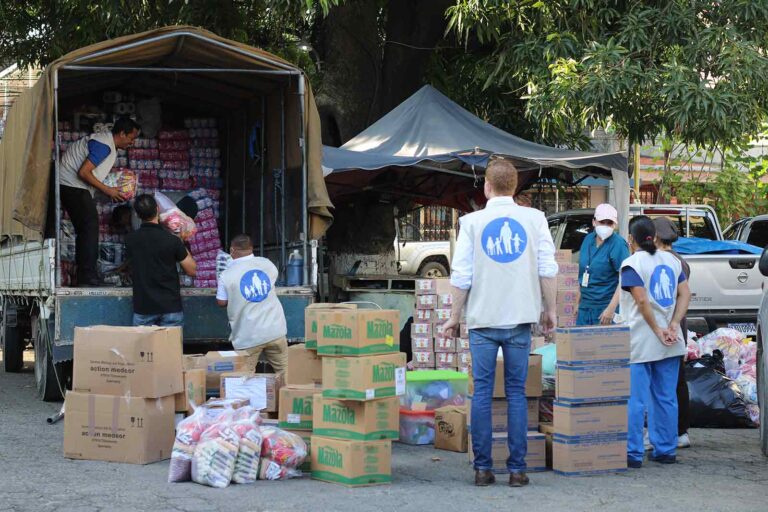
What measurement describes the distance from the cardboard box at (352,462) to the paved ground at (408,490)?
8 centimetres

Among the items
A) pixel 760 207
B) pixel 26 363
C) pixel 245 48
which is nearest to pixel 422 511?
pixel 245 48

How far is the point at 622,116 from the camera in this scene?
507 inches

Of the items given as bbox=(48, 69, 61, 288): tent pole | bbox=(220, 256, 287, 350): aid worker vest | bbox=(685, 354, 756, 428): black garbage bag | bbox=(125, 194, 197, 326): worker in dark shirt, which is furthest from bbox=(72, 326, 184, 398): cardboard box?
bbox=(685, 354, 756, 428): black garbage bag

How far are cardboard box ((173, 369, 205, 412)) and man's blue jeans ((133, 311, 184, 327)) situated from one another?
56.3 inches

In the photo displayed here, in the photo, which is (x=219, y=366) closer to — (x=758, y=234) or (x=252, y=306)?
(x=252, y=306)

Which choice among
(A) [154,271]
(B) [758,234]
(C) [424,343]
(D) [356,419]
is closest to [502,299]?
(D) [356,419]

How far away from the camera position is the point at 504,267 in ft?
21.7

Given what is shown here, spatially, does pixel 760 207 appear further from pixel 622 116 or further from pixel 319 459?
pixel 319 459

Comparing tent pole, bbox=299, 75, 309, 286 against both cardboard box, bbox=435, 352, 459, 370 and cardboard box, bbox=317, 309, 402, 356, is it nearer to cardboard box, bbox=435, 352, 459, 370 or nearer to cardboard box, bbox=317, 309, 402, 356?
cardboard box, bbox=435, 352, 459, 370

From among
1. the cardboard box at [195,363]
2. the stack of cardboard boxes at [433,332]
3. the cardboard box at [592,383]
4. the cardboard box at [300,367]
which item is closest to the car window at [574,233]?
the stack of cardboard boxes at [433,332]

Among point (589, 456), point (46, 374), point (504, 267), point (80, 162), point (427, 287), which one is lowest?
point (589, 456)

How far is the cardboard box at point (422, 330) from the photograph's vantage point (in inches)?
446

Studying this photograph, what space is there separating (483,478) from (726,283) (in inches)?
312

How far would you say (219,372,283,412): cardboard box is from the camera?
816cm
